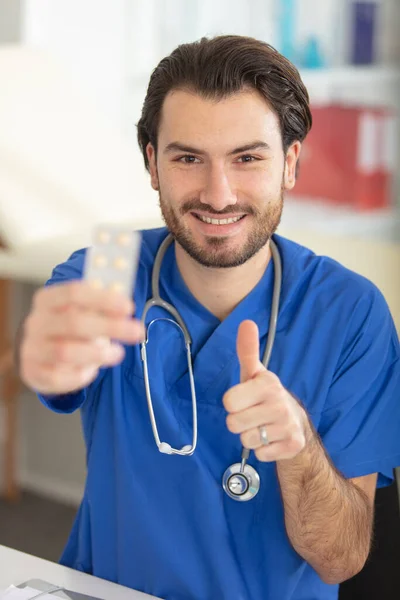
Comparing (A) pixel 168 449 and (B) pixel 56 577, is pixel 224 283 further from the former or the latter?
(B) pixel 56 577

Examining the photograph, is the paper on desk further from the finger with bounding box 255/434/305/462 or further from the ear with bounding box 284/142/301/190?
the ear with bounding box 284/142/301/190

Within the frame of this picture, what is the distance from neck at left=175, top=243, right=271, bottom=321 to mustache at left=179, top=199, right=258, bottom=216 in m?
0.08

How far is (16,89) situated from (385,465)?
143 centimetres

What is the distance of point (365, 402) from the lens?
117cm

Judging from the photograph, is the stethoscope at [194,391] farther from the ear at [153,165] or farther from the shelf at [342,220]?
the shelf at [342,220]

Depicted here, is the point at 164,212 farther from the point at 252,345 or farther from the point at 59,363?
the point at 59,363

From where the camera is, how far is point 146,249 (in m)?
1.33

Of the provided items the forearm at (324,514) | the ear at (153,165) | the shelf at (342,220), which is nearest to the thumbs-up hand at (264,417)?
the forearm at (324,514)

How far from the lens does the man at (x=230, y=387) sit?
3.75 ft

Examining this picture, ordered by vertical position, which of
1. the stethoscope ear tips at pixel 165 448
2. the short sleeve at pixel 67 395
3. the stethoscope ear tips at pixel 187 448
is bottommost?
the stethoscope ear tips at pixel 187 448

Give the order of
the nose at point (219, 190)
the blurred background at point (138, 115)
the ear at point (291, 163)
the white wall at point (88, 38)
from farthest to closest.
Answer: the white wall at point (88, 38) → the blurred background at point (138, 115) → the ear at point (291, 163) → the nose at point (219, 190)

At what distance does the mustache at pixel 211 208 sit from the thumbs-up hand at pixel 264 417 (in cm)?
32

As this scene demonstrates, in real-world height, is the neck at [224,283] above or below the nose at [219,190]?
below

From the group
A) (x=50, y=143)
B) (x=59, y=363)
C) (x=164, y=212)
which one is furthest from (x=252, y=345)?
(x=50, y=143)
